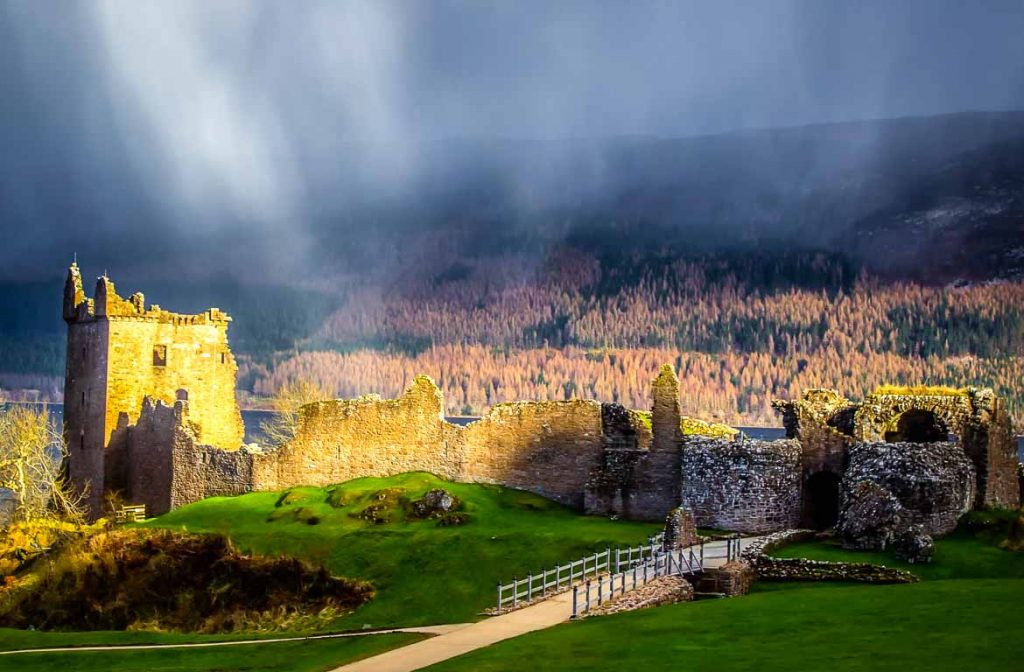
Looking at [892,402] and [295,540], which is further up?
[892,402]

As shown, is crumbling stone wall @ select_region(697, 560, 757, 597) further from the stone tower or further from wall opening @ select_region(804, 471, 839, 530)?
the stone tower

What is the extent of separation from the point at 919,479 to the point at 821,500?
6281 millimetres

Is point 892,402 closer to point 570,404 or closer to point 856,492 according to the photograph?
point 856,492

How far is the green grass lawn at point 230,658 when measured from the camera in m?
33.1

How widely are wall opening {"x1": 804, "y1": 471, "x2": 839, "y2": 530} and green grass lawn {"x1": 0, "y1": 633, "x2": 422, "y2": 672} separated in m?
18.9

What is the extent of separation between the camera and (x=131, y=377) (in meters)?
68.4

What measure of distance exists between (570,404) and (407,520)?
Answer: 24.9 ft

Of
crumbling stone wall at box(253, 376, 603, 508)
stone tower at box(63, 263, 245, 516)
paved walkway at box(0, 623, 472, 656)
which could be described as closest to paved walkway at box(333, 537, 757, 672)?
paved walkway at box(0, 623, 472, 656)

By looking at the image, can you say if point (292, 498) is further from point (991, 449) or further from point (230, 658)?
point (991, 449)

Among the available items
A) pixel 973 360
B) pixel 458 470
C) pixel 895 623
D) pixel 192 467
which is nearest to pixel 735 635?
pixel 895 623

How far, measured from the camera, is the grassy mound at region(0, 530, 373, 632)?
156 feet

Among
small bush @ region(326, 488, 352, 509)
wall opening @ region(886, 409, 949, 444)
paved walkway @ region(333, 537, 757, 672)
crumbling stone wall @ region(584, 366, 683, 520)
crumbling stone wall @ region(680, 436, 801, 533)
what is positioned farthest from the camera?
small bush @ region(326, 488, 352, 509)

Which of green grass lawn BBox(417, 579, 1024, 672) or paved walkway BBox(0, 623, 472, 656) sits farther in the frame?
paved walkway BBox(0, 623, 472, 656)

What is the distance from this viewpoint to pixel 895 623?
2919 centimetres
